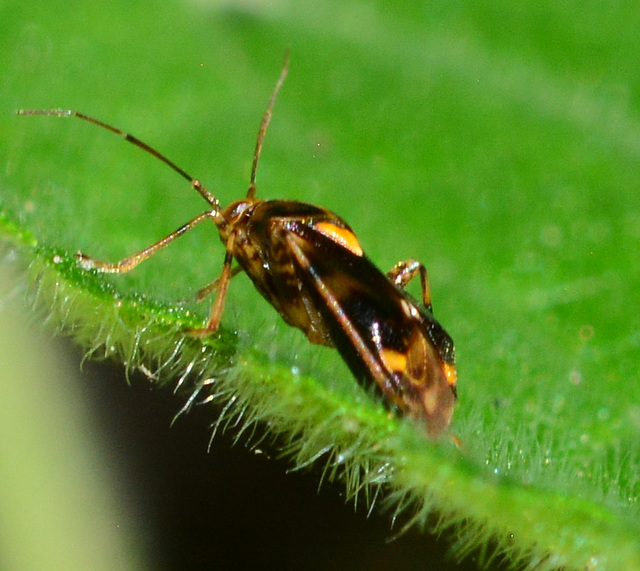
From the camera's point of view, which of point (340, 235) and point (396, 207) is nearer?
point (340, 235)

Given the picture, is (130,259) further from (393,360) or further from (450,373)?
(450,373)

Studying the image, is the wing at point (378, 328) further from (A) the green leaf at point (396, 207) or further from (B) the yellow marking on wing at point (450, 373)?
(A) the green leaf at point (396, 207)

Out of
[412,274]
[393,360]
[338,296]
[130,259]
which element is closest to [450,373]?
[393,360]

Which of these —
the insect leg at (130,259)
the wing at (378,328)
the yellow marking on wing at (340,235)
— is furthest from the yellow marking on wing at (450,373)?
the insect leg at (130,259)

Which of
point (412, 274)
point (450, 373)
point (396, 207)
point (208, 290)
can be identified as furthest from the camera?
point (396, 207)

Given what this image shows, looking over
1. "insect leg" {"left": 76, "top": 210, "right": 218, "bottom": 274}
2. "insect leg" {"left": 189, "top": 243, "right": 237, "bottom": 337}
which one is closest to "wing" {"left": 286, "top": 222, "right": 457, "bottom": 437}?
"insect leg" {"left": 189, "top": 243, "right": 237, "bottom": 337}

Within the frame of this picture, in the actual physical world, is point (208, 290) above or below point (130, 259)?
above

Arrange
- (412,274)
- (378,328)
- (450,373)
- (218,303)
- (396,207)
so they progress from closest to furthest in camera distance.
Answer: (218,303) < (378,328) < (450,373) < (412,274) < (396,207)

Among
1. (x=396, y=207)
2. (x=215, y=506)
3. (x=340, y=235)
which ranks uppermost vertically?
(x=396, y=207)
